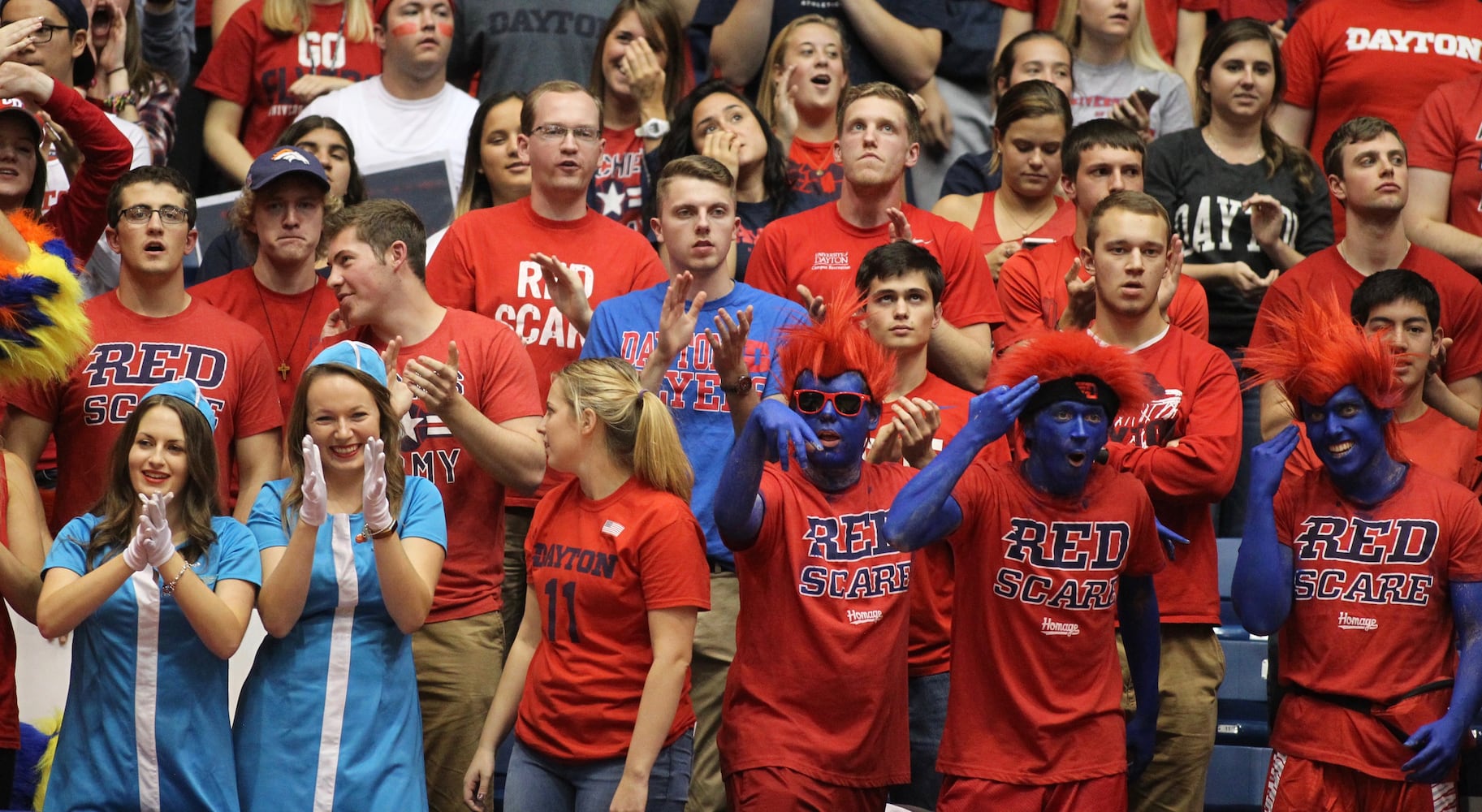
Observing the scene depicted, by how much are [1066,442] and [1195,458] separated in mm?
690

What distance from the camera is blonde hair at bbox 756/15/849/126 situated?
287 inches

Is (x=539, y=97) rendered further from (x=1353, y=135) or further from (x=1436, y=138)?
(x=1436, y=138)

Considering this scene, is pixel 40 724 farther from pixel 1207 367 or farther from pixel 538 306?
pixel 1207 367

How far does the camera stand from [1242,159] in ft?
23.3

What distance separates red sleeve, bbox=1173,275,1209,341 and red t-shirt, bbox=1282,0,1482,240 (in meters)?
2.15

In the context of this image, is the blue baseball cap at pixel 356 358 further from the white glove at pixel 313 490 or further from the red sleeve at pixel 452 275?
the red sleeve at pixel 452 275

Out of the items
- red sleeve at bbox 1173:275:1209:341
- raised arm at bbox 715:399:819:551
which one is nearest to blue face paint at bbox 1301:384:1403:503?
red sleeve at bbox 1173:275:1209:341

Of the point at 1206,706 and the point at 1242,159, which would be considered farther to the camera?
the point at 1242,159

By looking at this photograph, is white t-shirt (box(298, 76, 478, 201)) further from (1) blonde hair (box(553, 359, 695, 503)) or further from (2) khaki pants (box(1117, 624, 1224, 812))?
(2) khaki pants (box(1117, 624, 1224, 812))

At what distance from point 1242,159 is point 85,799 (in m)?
5.02

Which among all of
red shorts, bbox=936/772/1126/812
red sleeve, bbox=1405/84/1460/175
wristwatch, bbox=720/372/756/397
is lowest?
red shorts, bbox=936/772/1126/812

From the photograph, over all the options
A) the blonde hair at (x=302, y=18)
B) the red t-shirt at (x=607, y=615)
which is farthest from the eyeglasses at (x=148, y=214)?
the blonde hair at (x=302, y=18)

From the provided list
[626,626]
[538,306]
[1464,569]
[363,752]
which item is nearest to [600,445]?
[626,626]

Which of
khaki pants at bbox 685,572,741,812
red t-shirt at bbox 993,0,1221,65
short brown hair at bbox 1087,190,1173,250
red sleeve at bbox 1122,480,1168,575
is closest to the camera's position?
red sleeve at bbox 1122,480,1168,575
